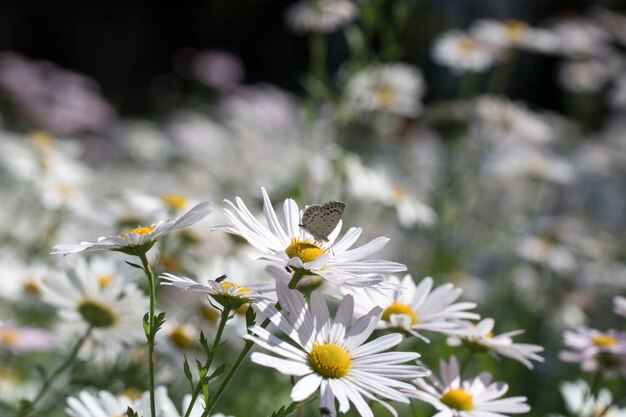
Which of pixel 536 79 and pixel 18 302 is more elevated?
pixel 536 79

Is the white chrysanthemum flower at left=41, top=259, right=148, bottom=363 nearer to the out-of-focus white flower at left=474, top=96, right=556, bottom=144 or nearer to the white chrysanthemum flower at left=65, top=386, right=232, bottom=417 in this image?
the white chrysanthemum flower at left=65, top=386, right=232, bottom=417

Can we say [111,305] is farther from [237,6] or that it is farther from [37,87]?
[237,6]

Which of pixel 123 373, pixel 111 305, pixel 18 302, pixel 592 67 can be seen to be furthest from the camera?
→ pixel 592 67

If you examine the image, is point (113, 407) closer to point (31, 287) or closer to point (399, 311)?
point (399, 311)

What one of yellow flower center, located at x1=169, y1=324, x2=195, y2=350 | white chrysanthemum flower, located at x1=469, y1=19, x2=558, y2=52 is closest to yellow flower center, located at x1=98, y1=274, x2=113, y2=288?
yellow flower center, located at x1=169, y1=324, x2=195, y2=350

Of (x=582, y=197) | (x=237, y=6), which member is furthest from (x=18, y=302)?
(x=237, y=6)

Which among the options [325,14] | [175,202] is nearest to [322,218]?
[175,202]

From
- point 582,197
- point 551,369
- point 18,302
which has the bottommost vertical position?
point 18,302
